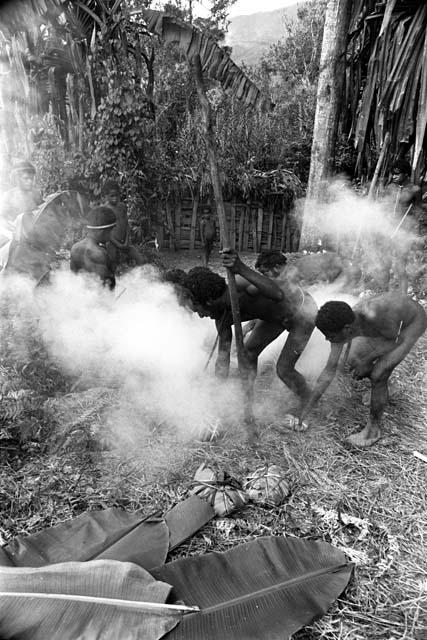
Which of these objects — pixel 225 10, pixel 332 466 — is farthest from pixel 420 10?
pixel 225 10

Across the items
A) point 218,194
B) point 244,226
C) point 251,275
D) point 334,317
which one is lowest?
point 244,226

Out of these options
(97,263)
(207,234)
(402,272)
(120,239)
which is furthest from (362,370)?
(207,234)

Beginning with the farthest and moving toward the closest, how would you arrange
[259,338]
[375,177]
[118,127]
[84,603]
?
1. [118,127]
2. [375,177]
3. [259,338]
4. [84,603]

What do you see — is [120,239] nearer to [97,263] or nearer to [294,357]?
[97,263]

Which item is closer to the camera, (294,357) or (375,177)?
(294,357)

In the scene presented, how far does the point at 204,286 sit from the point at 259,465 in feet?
4.57

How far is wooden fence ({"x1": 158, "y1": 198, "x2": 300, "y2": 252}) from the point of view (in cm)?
1166

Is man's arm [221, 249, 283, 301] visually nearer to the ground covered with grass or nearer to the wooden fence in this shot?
the ground covered with grass

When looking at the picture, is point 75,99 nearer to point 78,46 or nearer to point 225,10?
point 78,46

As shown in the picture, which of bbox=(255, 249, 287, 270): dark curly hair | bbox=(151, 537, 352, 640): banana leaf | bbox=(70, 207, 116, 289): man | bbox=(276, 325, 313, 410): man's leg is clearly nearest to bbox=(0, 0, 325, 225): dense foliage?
bbox=(70, 207, 116, 289): man

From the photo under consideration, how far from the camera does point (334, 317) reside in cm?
333

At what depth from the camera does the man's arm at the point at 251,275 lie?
3059 mm

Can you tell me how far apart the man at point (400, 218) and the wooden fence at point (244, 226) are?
16.3 ft

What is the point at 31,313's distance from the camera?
4.89m
